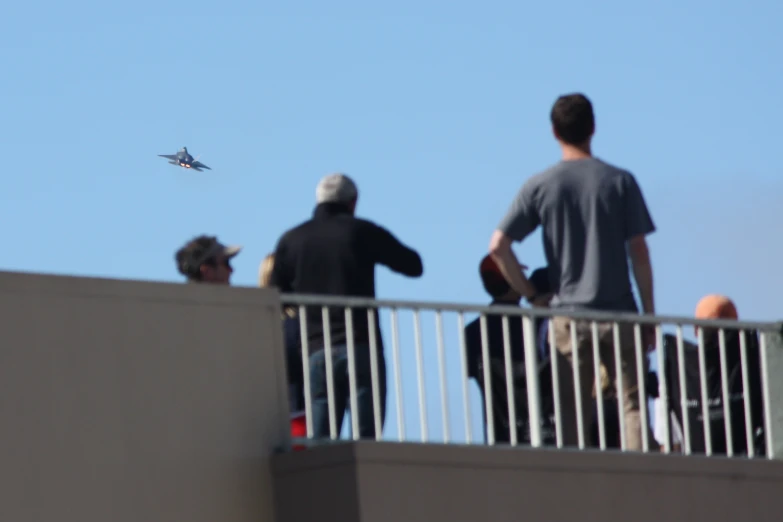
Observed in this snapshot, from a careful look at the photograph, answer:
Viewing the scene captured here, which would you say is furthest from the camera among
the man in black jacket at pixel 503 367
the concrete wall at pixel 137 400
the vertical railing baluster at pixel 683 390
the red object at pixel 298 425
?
the vertical railing baluster at pixel 683 390

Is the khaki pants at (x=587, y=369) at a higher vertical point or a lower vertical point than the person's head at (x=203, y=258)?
lower

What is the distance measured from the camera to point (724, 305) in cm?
1144

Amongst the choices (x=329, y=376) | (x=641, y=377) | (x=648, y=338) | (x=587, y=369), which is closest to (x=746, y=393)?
(x=648, y=338)

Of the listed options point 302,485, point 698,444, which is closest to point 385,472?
point 302,485

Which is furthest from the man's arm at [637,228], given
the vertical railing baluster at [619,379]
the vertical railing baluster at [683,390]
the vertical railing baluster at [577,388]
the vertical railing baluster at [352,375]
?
the vertical railing baluster at [352,375]

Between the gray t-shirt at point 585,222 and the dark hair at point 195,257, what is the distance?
146cm

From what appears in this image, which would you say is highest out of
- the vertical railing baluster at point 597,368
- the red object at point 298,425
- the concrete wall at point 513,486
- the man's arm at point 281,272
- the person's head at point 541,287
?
the man's arm at point 281,272

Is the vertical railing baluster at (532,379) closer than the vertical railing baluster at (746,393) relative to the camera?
Yes

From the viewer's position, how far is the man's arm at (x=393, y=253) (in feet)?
33.2

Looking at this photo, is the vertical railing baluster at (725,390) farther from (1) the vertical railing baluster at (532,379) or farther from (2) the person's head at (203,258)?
(2) the person's head at (203,258)

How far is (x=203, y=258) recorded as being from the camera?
1016 cm

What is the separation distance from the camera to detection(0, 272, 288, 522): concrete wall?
9.13m

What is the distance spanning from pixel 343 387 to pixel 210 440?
735mm

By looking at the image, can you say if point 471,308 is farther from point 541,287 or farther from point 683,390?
point 683,390
